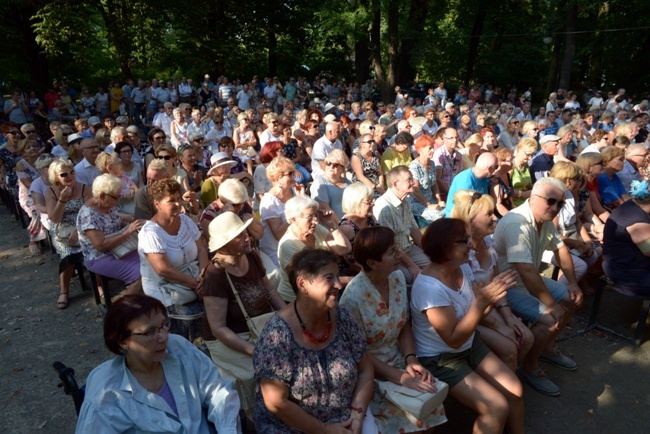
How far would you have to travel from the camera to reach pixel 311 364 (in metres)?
2.43

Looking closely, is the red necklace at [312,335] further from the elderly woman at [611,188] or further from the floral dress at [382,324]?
the elderly woman at [611,188]

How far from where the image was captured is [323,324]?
2527mm

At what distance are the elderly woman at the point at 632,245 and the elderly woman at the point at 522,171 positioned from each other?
175 centimetres

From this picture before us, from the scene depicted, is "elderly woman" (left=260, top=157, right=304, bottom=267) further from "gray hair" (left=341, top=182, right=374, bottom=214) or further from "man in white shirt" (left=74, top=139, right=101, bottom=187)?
"man in white shirt" (left=74, top=139, right=101, bottom=187)

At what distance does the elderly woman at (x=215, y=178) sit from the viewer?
5.43 metres

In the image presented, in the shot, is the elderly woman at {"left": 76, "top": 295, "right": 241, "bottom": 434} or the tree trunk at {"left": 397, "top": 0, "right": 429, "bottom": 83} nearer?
the elderly woman at {"left": 76, "top": 295, "right": 241, "bottom": 434}

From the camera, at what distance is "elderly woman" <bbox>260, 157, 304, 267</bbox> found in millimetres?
4387

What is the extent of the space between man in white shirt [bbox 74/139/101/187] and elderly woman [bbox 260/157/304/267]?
2722mm

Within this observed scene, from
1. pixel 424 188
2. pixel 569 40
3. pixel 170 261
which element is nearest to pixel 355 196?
pixel 170 261

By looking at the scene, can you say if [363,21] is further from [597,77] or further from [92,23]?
[597,77]

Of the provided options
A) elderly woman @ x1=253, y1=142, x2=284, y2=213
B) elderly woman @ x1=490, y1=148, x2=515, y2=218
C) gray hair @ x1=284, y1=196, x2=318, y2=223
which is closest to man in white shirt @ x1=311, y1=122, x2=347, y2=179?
elderly woman @ x1=253, y1=142, x2=284, y2=213

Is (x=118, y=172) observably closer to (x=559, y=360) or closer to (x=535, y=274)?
(x=535, y=274)

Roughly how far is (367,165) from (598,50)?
27.3m

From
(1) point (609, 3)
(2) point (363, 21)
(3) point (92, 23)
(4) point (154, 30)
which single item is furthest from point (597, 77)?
(3) point (92, 23)
